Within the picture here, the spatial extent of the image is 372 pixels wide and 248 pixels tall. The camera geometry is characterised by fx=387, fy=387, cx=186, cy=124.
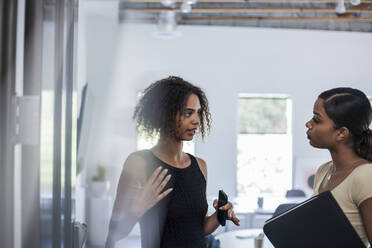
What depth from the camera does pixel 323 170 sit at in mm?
847

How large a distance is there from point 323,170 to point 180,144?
0.32m

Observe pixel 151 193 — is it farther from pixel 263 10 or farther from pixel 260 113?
pixel 263 10

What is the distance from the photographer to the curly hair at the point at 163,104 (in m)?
0.79

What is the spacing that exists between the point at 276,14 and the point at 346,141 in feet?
2.86

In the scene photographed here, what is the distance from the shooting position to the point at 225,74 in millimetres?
1368

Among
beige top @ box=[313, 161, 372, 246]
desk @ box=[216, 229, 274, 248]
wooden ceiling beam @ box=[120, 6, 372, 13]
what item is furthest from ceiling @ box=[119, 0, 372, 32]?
desk @ box=[216, 229, 274, 248]

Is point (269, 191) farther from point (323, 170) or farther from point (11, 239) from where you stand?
point (11, 239)

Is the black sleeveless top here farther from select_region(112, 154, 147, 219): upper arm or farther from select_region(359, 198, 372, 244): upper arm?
select_region(359, 198, 372, 244): upper arm

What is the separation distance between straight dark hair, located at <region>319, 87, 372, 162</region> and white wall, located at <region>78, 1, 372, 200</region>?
117 millimetres

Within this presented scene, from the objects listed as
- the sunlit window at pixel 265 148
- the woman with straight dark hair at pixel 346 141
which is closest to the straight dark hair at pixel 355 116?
the woman with straight dark hair at pixel 346 141

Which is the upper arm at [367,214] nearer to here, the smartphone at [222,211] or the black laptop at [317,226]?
the black laptop at [317,226]

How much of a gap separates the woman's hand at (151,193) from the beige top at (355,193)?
0.33m

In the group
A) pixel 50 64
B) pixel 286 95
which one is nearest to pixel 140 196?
pixel 50 64

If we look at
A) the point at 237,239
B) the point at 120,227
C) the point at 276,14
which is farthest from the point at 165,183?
the point at 237,239
